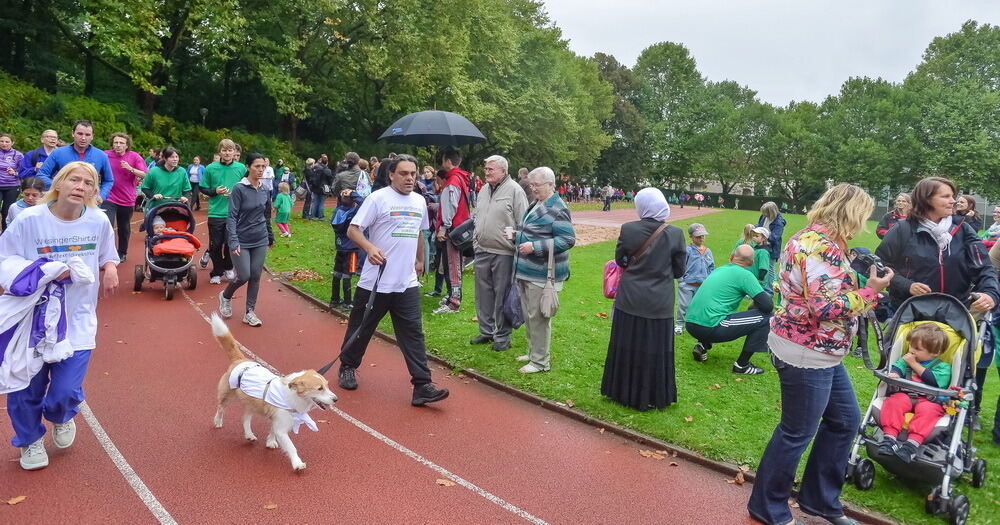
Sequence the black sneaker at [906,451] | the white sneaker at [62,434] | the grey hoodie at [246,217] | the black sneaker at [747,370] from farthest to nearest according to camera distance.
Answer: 1. the grey hoodie at [246,217]
2. the black sneaker at [747,370]
3. the white sneaker at [62,434]
4. the black sneaker at [906,451]

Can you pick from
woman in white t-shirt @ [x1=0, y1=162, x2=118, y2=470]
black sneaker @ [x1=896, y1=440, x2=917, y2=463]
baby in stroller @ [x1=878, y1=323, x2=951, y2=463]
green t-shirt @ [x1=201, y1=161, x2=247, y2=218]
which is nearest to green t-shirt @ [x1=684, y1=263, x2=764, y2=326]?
baby in stroller @ [x1=878, y1=323, x2=951, y2=463]

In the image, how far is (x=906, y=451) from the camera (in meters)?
4.58

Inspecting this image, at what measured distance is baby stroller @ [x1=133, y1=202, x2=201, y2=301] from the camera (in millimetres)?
9516

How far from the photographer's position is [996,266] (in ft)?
19.6

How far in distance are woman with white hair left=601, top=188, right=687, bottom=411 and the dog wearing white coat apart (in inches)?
114

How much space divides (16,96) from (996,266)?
24.8m

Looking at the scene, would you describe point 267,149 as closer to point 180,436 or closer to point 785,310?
point 180,436

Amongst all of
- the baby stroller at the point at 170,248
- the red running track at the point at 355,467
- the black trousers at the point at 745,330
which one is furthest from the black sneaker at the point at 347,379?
the baby stroller at the point at 170,248

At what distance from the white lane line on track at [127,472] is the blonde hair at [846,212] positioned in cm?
449

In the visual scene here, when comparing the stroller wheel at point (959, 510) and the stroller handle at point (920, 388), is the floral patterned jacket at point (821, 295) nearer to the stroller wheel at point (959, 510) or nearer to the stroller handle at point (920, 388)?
the stroller handle at point (920, 388)

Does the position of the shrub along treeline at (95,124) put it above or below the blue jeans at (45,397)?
above

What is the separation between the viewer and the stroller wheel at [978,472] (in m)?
4.84

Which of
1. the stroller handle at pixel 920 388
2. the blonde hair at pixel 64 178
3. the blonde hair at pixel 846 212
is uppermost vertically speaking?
the blonde hair at pixel 846 212

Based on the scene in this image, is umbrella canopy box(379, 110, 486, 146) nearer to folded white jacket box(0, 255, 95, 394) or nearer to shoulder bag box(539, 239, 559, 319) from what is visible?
shoulder bag box(539, 239, 559, 319)
